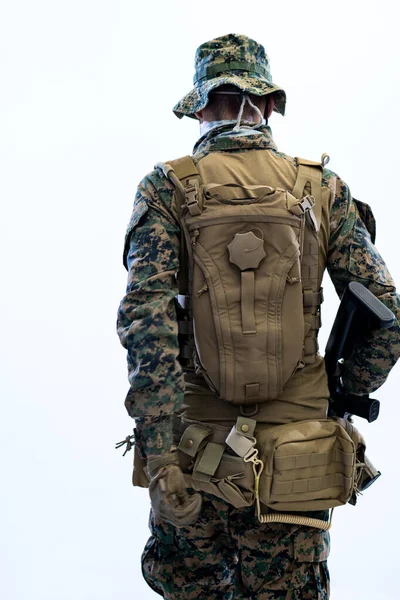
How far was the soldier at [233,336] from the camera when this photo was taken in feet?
5.16

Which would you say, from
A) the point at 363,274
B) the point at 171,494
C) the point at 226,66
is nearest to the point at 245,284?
the point at 363,274

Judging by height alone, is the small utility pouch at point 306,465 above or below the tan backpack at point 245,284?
below

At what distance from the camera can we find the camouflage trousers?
66.8 inches

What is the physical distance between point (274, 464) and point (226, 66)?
36.4 inches

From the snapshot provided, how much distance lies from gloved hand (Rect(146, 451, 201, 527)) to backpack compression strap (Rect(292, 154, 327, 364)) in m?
0.39

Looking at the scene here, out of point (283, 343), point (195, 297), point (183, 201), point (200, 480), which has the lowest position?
point (200, 480)

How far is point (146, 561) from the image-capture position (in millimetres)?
1806

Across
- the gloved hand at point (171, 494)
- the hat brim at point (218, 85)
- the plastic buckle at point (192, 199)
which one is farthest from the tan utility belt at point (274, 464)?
the hat brim at point (218, 85)

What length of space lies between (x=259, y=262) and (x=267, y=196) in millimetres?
140

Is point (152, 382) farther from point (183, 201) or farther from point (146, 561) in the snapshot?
point (146, 561)

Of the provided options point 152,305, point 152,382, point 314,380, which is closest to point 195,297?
point 152,305

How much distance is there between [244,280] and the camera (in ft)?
5.21

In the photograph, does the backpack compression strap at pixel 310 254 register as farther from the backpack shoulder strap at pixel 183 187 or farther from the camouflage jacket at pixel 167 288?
the backpack shoulder strap at pixel 183 187

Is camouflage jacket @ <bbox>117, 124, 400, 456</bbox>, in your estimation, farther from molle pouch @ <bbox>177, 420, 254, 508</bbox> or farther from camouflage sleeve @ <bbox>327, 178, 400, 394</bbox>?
molle pouch @ <bbox>177, 420, 254, 508</bbox>
